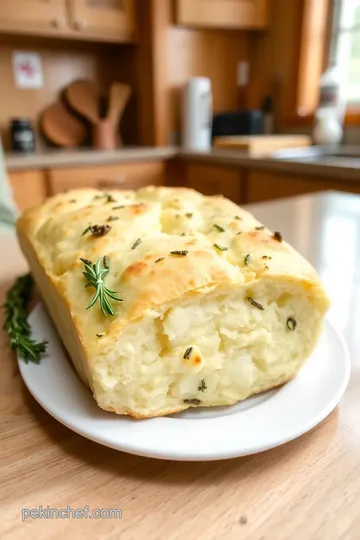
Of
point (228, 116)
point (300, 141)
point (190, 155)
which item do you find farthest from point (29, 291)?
point (228, 116)

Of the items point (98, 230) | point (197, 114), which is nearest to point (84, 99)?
point (197, 114)

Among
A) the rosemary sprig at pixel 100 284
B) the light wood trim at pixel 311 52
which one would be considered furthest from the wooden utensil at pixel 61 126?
the rosemary sprig at pixel 100 284

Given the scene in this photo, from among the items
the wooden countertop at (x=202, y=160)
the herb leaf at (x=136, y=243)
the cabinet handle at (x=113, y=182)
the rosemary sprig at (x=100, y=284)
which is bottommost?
the cabinet handle at (x=113, y=182)

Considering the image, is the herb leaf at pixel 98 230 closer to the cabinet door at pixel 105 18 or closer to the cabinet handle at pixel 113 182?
the cabinet handle at pixel 113 182

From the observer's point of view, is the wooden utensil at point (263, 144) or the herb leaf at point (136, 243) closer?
the herb leaf at point (136, 243)

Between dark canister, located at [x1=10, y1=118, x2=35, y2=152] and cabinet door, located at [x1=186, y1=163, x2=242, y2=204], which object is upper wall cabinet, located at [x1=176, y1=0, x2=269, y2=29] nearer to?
cabinet door, located at [x1=186, y1=163, x2=242, y2=204]

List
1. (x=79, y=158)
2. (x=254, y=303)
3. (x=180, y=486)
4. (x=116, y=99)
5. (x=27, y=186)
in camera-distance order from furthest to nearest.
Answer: (x=116, y=99) < (x=79, y=158) < (x=27, y=186) < (x=254, y=303) < (x=180, y=486)

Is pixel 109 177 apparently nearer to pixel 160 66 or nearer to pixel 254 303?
pixel 160 66
